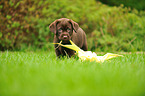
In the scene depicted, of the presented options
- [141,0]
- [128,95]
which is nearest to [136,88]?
[128,95]

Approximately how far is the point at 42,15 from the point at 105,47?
2919 mm

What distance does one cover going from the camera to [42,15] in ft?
22.4

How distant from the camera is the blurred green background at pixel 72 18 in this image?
6293 millimetres

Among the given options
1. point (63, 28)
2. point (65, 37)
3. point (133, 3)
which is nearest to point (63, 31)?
point (63, 28)

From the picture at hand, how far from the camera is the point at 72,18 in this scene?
6.63 m

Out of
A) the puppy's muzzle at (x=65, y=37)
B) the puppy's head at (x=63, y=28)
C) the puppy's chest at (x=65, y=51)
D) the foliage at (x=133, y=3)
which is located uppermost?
the foliage at (x=133, y=3)

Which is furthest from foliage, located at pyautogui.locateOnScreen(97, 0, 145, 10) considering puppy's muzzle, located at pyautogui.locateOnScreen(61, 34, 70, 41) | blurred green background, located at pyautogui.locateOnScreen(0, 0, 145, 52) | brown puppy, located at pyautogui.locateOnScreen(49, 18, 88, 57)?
puppy's muzzle, located at pyautogui.locateOnScreen(61, 34, 70, 41)

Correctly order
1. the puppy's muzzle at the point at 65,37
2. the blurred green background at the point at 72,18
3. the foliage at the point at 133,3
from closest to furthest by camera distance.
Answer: the puppy's muzzle at the point at 65,37
the blurred green background at the point at 72,18
the foliage at the point at 133,3

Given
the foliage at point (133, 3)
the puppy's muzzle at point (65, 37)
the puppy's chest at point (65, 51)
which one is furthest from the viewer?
the foliage at point (133, 3)

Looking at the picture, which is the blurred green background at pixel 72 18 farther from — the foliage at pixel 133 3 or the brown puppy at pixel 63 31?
the brown puppy at pixel 63 31

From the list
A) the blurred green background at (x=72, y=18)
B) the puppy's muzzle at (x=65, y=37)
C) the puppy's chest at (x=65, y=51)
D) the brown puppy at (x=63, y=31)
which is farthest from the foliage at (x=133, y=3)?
the puppy's muzzle at (x=65, y=37)

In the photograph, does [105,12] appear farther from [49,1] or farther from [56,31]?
[56,31]

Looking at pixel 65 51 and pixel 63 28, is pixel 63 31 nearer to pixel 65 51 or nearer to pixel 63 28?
pixel 63 28

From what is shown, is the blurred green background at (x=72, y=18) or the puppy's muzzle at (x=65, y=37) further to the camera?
the blurred green background at (x=72, y=18)
